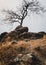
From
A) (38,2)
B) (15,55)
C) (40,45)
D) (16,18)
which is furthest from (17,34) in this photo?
(38,2)

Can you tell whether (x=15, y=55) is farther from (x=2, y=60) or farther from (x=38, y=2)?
(x=38, y=2)

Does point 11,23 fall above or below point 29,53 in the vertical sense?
below

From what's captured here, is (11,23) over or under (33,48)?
under

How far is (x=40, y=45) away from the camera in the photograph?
23.0 metres

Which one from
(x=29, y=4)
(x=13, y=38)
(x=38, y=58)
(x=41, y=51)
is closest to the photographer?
(x=38, y=58)

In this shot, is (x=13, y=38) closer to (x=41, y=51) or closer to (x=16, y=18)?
(x=41, y=51)

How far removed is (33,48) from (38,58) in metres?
2.37

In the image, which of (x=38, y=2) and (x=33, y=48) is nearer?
(x=33, y=48)

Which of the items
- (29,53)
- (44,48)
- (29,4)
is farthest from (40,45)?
(29,4)

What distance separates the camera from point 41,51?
2162 centimetres

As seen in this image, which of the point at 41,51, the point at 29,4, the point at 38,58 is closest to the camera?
the point at 38,58

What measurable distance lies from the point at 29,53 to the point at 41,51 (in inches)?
66.4

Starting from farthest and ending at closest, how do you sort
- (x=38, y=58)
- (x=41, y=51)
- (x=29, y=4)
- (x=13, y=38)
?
1. (x=29, y=4)
2. (x=13, y=38)
3. (x=41, y=51)
4. (x=38, y=58)

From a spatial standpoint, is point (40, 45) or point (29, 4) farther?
point (29, 4)
